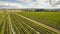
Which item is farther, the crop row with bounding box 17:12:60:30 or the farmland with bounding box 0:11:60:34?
the crop row with bounding box 17:12:60:30

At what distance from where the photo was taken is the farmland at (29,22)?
4.48 metres

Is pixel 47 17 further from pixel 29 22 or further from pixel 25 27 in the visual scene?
pixel 25 27

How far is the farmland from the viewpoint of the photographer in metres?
4.48

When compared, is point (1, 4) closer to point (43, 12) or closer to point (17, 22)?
point (17, 22)

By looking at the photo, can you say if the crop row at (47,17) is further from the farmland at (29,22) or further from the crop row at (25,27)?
the crop row at (25,27)

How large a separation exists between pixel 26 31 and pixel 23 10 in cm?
103

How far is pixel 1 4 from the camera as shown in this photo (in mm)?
4848

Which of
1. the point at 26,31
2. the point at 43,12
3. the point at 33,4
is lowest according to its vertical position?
the point at 26,31

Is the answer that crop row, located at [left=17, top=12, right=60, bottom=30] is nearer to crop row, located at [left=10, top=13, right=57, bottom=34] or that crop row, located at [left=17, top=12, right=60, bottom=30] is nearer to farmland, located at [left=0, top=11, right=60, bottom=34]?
farmland, located at [left=0, top=11, right=60, bottom=34]

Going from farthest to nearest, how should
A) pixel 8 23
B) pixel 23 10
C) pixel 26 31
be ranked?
pixel 23 10 → pixel 8 23 → pixel 26 31

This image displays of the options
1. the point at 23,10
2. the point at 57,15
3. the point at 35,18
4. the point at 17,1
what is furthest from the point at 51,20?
the point at 17,1

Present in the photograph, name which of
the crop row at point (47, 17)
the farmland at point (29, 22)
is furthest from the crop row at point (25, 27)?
the crop row at point (47, 17)

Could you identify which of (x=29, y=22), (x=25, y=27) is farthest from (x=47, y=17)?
(x=25, y=27)

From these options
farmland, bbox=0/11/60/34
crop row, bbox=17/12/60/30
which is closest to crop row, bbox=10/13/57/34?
farmland, bbox=0/11/60/34
